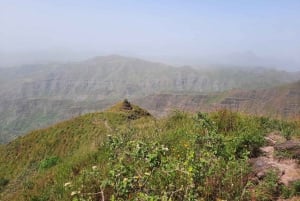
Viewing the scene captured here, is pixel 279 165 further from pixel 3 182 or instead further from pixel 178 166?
pixel 3 182

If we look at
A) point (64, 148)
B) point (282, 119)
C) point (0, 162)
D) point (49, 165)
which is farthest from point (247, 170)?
point (0, 162)

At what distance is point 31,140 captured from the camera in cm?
3609

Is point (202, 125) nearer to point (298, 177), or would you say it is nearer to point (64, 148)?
point (298, 177)

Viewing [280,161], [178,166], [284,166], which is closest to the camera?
[178,166]

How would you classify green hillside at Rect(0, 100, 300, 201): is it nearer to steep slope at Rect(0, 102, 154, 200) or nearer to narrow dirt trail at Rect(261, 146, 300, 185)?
narrow dirt trail at Rect(261, 146, 300, 185)

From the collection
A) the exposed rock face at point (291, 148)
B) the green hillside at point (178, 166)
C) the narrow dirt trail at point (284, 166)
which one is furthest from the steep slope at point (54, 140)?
the narrow dirt trail at point (284, 166)

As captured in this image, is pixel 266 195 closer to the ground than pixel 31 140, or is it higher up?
higher up

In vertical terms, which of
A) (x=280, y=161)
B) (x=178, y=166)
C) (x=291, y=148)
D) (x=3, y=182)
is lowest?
(x=3, y=182)

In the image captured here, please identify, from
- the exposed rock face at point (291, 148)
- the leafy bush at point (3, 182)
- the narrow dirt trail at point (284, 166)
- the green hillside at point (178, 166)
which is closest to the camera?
the green hillside at point (178, 166)

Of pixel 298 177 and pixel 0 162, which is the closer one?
→ pixel 298 177

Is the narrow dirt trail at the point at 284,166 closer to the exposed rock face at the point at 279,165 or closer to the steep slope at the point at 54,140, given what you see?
the exposed rock face at the point at 279,165

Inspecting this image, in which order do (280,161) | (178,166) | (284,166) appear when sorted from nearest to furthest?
(178,166), (284,166), (280,161)

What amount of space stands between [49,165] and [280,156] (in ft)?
43.3

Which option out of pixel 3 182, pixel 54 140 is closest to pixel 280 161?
pixel 3 182
